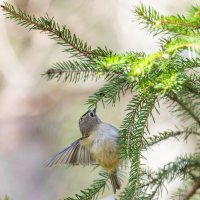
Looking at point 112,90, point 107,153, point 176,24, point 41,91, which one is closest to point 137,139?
point 112,90

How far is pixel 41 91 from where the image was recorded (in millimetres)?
3156

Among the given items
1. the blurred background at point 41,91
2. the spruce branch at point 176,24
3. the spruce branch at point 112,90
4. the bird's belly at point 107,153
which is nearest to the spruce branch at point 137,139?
the spruce branch at point 112,90

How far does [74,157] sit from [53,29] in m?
0.48

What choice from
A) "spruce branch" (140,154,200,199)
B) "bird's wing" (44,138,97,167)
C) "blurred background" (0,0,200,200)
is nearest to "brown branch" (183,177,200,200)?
"spruce branch" (140,154,200,199)

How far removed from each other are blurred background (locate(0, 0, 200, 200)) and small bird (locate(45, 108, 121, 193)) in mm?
1655

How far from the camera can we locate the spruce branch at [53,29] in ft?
2.66

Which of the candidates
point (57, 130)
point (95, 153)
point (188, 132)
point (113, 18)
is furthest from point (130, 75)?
point (113, 18)

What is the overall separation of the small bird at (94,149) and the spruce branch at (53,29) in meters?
0.33

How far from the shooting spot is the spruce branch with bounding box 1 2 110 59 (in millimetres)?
811

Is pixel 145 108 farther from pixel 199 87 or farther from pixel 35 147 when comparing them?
pixel 35 147

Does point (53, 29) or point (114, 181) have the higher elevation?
point (53, 29)

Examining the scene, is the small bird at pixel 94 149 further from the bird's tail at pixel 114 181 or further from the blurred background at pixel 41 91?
the blurred background at pixel 41 91

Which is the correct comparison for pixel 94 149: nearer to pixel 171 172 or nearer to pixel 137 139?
pixel 171 172

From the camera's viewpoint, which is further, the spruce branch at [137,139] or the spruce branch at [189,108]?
the spruce branch at [189,108]
